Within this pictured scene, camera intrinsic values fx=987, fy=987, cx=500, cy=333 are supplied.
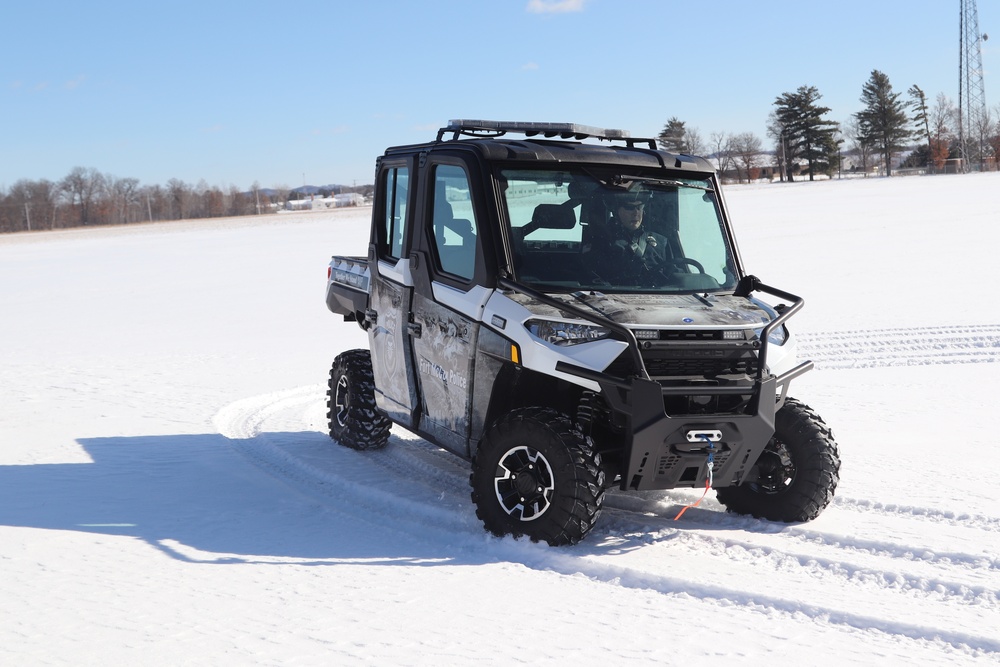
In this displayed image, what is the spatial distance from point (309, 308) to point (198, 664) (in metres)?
13.0

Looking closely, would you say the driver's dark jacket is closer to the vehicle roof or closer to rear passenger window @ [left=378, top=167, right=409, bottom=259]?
the vehicle roof

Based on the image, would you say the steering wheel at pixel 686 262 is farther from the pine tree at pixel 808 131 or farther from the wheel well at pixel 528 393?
the pine tree at pixel 808 131

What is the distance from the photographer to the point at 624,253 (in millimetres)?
5617

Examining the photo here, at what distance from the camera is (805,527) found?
5.34 meters

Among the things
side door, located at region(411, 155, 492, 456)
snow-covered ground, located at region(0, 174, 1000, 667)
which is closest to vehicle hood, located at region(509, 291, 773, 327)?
side door, located at region(411, 155, 492, 456)

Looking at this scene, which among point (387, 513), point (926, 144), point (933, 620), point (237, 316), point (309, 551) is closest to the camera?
point (933, 620)

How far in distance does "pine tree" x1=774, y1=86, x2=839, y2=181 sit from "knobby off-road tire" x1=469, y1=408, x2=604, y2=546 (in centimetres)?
7923

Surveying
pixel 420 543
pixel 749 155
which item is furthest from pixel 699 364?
pixel 749 155

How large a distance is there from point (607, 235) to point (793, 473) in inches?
66.5

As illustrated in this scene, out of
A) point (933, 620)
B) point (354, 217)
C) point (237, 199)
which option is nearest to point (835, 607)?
point (933, 620)

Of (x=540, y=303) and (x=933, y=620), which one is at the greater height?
(x=540, y=303)

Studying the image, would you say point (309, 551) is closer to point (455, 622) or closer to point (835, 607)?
point (455, 622)

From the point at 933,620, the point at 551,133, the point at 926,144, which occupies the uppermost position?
the point at 926,144

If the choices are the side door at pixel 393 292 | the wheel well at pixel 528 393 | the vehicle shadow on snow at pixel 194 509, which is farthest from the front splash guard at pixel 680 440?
the side door at pixel 393 292
